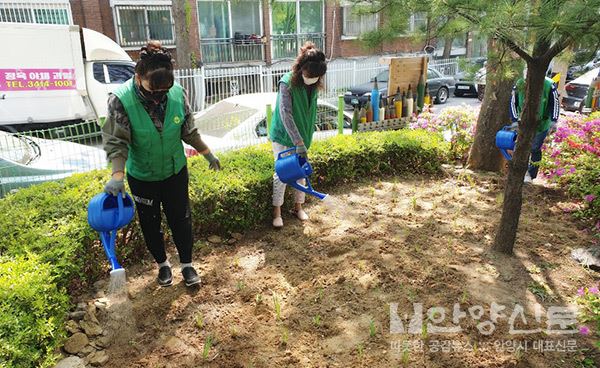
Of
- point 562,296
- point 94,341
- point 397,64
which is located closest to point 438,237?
point 562,296

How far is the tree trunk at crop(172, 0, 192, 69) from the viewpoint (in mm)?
13062

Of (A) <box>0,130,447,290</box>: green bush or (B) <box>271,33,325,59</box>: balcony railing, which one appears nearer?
(A) <box>0,130,447,290</box>: green bush

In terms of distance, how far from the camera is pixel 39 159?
16.4 ft

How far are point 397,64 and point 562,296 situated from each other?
5.35 m

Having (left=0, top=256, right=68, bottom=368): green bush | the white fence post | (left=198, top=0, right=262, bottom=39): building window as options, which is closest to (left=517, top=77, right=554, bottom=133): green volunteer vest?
(left=0, top=256, right=68, bottom=368): green bush

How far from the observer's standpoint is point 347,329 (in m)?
2.88

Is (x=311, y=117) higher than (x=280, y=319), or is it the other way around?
(x=311, y=117)

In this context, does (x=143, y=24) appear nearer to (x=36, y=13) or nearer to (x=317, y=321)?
(x=36, y=13)

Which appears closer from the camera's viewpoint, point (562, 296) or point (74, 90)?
point (562, 296)

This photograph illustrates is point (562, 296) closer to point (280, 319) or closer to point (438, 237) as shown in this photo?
point (438, 237)

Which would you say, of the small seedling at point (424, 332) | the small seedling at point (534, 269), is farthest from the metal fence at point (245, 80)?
the small seedling at point (424, 332)

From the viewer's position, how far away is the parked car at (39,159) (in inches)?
183

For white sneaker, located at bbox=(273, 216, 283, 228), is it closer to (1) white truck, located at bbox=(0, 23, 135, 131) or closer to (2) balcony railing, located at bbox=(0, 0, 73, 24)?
(1) white truck, located at bbox=(0, 23, 135, 131)

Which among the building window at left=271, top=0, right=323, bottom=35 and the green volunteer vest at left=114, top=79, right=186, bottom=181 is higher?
the building window at left=271, top=0, right=323, bottom=35
